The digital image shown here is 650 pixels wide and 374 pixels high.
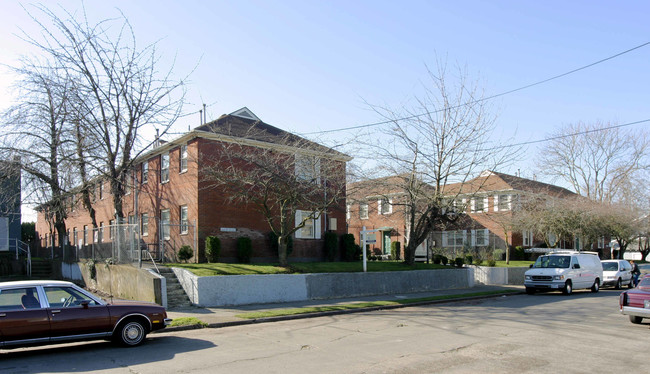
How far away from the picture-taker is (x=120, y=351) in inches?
391

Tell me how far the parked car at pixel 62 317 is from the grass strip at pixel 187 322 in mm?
2244

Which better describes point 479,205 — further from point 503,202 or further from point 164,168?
point 164,168

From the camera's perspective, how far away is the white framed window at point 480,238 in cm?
4197

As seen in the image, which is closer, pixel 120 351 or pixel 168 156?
pixel 120 351

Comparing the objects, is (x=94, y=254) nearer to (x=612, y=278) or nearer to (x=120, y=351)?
(x=120, y=351)

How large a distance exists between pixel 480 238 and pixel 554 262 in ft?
61.0

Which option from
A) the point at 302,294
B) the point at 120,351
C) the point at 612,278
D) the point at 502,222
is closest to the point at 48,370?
the point at 120,351

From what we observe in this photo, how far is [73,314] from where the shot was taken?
9703mm

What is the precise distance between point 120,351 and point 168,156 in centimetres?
1775

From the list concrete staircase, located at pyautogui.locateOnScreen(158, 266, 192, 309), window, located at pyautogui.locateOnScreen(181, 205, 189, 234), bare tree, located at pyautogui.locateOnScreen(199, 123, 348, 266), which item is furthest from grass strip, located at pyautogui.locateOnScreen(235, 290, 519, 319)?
window, located at pyautogui.locateOnScreen(181, 205, 189, 234)

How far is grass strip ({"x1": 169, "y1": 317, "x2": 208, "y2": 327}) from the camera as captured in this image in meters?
12.9

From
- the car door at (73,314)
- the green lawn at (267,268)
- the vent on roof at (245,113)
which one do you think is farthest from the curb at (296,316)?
the vent on roof at (245,113)

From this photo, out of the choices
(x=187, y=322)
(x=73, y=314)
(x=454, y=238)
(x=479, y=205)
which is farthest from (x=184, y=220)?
(x=454, y=238)

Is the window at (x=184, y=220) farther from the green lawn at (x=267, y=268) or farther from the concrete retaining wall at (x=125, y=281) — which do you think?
the green lawn at (x=267, y=268)
